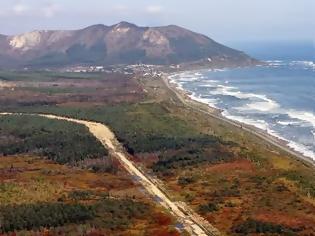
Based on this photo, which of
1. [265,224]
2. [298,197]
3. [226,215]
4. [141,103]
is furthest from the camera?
[141,103]

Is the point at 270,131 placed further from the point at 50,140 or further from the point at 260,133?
the point at 50,140

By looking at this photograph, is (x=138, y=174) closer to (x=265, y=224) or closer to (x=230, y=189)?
(x=230, y=189)

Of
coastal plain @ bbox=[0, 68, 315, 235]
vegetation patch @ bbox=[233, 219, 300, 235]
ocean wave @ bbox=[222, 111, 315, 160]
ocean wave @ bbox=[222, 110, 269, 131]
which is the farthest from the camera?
ocean wave @ bbox=[222, 110, 269, 131]

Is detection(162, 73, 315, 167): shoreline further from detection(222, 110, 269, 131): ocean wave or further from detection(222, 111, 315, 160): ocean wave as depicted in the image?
→ detection(222, 110, 269, 131): ocean wave

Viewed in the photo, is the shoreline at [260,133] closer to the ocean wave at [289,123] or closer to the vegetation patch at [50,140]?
the ocean wave at [289,123]

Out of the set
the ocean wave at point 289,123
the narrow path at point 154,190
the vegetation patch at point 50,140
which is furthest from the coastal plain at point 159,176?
the ocean wave at point 289,123

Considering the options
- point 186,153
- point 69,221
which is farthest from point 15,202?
point 186,153

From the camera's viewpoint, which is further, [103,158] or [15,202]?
[103,158]

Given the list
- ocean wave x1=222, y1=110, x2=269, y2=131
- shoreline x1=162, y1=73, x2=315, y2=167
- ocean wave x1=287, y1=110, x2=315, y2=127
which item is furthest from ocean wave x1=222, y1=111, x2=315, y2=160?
ocean wave x1=287, y1=110, x2=315, y2=127

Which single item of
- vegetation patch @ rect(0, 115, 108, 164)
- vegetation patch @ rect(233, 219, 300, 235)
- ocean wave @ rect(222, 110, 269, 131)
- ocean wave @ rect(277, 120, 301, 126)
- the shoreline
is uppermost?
vegetation patch @ rect(233, 219, 300, 235)
